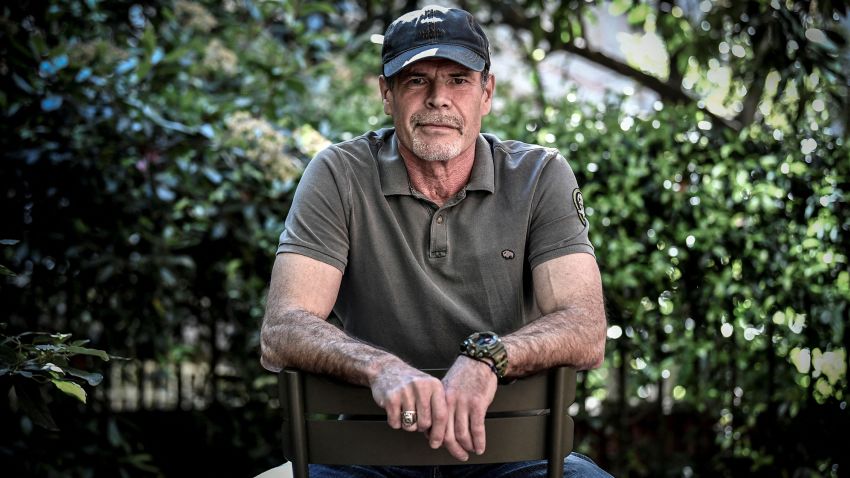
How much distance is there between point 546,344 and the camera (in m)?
2.10

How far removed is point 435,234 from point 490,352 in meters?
0.56

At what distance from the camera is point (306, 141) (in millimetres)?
4266

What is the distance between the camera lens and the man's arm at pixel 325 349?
1.85 meters

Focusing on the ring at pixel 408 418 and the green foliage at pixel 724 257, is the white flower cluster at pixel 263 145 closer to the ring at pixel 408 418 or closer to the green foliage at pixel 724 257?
the green foliage at pixel 724 257

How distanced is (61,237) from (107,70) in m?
0.67

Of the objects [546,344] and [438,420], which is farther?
[546,344]

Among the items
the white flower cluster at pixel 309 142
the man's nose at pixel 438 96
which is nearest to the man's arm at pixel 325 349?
the man's nose at pixel 438 96

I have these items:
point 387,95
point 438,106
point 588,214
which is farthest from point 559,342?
point 588,214

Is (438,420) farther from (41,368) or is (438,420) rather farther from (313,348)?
(41,368)

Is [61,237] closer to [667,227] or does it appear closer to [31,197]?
[31,197]

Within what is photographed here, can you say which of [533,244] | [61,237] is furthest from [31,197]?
[533,244]

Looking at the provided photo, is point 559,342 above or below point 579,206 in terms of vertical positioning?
below

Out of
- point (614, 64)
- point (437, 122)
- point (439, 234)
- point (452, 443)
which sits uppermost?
point (614, 64)

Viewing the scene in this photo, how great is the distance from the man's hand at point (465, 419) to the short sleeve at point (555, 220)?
596 mm
